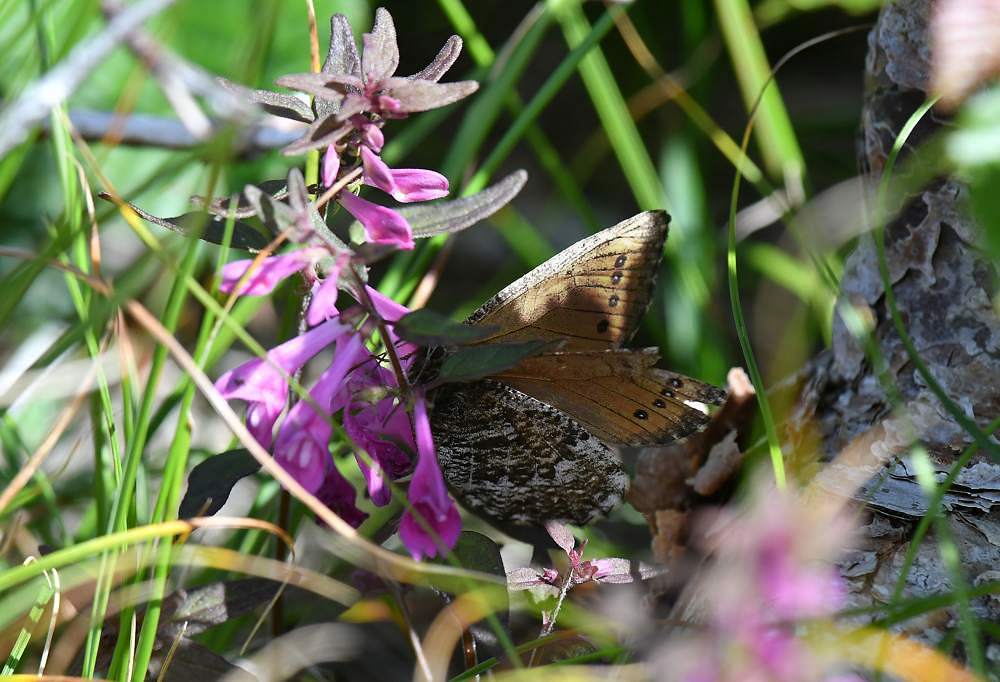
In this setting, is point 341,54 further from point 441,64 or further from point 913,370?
point 913,370

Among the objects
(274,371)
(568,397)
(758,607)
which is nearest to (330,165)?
(274,371)

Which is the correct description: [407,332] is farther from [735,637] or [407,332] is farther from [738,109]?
[738,109]

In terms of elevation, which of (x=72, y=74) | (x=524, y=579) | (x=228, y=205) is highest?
(x=72, y=74)

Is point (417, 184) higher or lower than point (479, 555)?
higher

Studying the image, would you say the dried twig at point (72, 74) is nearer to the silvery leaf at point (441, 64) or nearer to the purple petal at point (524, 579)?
the silvery leaf at point (441, 64)

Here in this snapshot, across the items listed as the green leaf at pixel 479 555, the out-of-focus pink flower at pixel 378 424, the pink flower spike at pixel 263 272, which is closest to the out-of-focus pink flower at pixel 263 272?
the pink flower spike at pixel 263 272
